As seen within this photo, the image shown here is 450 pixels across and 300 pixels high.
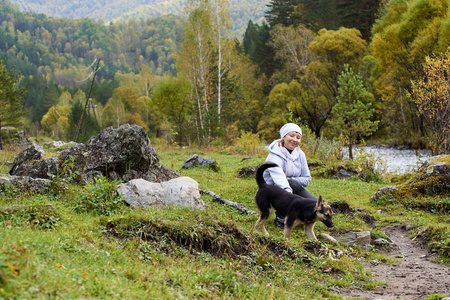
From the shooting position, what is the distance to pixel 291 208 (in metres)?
5.74

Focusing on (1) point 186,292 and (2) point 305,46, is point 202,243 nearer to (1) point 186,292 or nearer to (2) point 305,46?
(1) point 186,292

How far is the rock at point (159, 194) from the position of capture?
20.6ft

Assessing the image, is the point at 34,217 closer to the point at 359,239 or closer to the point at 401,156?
the point at 359,239

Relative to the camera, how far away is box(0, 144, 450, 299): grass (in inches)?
114

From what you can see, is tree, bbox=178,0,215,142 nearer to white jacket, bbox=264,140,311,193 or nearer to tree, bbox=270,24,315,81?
tree, bbox=270,24,315,81

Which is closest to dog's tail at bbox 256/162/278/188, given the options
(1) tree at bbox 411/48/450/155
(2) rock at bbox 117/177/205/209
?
(2) rock at bbox 117/177/205/209

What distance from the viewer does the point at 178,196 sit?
668cm

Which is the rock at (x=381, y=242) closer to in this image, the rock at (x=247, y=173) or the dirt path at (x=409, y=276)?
the dirt path at (x=409, y=276)

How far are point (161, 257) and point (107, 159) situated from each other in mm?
4821

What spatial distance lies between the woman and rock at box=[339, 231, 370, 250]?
3.10 ft

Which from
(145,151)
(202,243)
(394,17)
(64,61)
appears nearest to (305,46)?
(394,17)

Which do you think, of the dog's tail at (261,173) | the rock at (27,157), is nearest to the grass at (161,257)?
the dog's tail at (261,173)

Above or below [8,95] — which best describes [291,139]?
below

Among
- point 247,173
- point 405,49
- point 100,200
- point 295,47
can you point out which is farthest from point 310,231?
point 295,47
